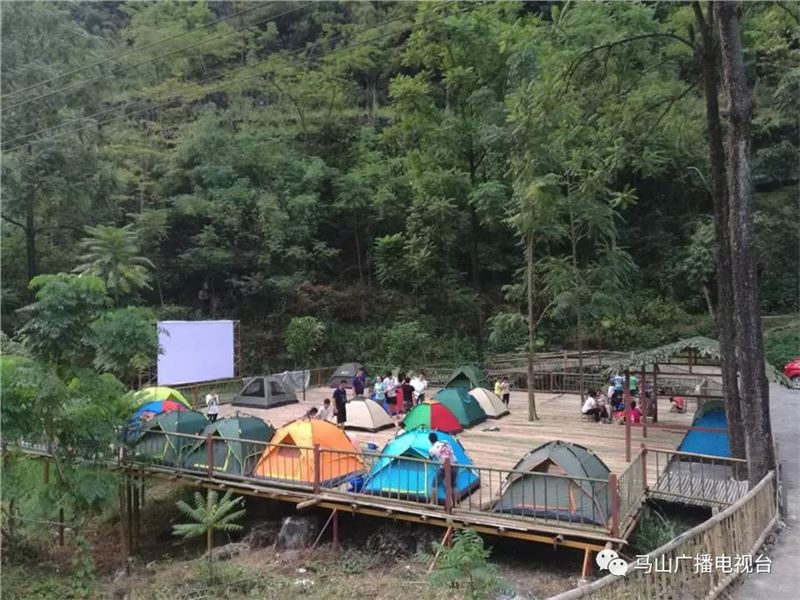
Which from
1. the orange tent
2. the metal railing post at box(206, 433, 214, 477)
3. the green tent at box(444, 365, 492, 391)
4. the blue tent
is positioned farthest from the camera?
the green tent at box(444, 365, 492, 391)

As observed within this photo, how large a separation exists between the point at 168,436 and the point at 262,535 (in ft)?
9.52

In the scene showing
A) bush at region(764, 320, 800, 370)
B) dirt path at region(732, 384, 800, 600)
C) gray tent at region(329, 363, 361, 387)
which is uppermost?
bush at region(764, 320, 800, 370)

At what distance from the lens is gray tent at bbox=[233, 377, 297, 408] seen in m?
19.8

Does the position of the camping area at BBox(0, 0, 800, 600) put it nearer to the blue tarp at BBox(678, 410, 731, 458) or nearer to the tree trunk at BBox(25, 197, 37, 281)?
the blue tarp at BBox(678, 410, 731, 458)

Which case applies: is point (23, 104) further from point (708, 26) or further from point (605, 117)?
point (708, 26)

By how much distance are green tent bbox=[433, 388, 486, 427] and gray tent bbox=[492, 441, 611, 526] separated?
595 cm

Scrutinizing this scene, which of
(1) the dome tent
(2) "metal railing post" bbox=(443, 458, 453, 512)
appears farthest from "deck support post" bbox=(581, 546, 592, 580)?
(1) the dome tent

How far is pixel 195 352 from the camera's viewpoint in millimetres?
21766

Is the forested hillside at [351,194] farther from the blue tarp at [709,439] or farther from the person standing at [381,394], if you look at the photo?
the blue tarp at [709,439]

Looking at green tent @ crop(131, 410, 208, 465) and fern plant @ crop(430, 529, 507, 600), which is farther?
green tent @ crop(131, 410, 208, 465)

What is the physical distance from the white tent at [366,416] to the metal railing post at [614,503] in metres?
8.09

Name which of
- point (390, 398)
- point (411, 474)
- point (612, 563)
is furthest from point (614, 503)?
point (390, 398)

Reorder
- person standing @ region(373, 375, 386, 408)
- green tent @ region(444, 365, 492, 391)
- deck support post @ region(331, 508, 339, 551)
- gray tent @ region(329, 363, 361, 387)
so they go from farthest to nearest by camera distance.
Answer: gray tent @ region(329, 363, 361, 387) < green tent @ region(444, 365, 492, 391) < person standing @ region(373, 375, 386, 408) < deck support post @ region(331, 508, 339, 551)

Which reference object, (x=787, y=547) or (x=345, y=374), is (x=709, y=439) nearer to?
(x=787, y=547)
